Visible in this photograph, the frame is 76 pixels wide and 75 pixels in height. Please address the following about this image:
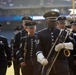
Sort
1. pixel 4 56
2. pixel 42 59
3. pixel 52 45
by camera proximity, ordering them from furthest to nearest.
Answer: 1. pixel 4 56
2. pixel 52 45
3. pixel 42 59

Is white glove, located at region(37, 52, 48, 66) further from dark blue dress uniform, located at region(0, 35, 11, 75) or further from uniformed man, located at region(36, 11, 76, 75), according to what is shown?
dark blue dress uniform, located at region(0, 35, 11, 75)

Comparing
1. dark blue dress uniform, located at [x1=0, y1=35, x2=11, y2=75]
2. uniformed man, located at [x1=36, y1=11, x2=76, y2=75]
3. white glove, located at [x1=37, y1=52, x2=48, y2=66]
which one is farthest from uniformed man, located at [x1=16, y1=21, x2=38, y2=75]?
white glove, located at [x1=37, y1=52, x2=48, y2=66]

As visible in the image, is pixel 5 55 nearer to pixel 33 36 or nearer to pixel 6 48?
pixel 6 48

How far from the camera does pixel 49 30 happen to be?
407 centimetres

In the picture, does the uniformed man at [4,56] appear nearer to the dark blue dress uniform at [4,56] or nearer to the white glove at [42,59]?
the dark blue dress uniform at [4,56]

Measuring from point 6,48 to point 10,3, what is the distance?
19666 mm

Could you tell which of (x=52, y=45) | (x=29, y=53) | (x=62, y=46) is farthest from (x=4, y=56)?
(x=62, y=46)

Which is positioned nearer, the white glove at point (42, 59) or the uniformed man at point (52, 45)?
the white glove at point (42, 59)

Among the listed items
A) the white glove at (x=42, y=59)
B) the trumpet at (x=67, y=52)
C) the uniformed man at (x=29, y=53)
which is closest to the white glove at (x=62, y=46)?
the trumpet at (x=67, y=52)

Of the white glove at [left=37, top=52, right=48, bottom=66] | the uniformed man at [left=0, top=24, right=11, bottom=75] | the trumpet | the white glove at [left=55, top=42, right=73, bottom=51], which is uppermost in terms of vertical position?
the white glove at [left=55, top=42, right=73, bottom=51]

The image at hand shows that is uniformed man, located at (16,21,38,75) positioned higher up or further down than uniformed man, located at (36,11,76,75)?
further down

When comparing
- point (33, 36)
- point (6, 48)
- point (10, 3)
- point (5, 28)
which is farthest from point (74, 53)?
point (10, 3)

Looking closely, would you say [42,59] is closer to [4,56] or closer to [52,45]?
[52,45]

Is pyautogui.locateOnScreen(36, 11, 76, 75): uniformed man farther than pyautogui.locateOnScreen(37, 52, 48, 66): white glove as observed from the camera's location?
Yes
